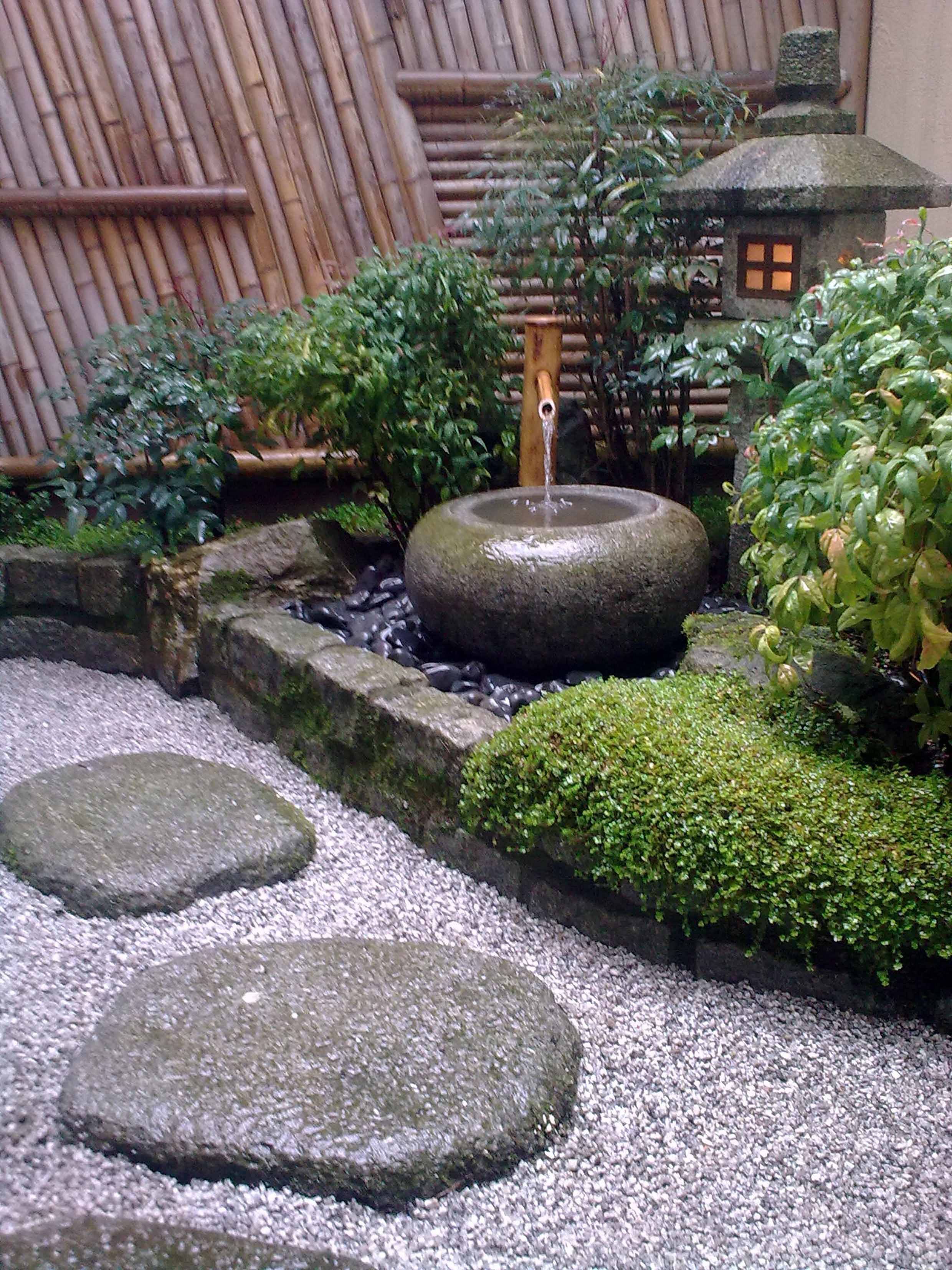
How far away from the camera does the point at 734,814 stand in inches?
103

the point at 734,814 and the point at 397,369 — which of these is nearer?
the point at 734,814

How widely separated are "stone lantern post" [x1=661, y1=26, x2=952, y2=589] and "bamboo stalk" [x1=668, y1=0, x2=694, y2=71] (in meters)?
1.87

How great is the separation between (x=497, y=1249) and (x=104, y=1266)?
68 centimetres

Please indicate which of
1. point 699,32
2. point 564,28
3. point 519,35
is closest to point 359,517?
point 519,35

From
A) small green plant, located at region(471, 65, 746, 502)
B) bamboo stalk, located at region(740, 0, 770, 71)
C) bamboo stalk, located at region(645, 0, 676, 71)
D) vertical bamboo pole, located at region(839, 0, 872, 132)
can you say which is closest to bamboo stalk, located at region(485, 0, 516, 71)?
small green plant, located at region(471, 65, 746, 502)

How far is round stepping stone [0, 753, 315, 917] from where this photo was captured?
2920mm

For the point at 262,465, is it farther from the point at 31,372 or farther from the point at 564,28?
the point at 564,28

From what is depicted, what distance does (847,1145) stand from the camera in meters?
2.25

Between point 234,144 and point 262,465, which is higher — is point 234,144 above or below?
above

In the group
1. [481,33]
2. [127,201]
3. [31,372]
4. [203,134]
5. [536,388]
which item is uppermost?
[481,33]

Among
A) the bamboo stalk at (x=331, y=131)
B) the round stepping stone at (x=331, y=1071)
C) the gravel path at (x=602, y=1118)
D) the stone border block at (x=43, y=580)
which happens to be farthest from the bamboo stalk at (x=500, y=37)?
the round stepping stone at (x=331, y=1071)

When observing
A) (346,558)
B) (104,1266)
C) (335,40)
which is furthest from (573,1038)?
(335,40)

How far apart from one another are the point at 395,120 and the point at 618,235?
1576 millimetres

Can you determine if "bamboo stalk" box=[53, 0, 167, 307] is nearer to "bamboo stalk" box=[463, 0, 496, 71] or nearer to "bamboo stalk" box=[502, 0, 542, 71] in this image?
"bamboo stalk" box=[463, 0, 496, 71]
